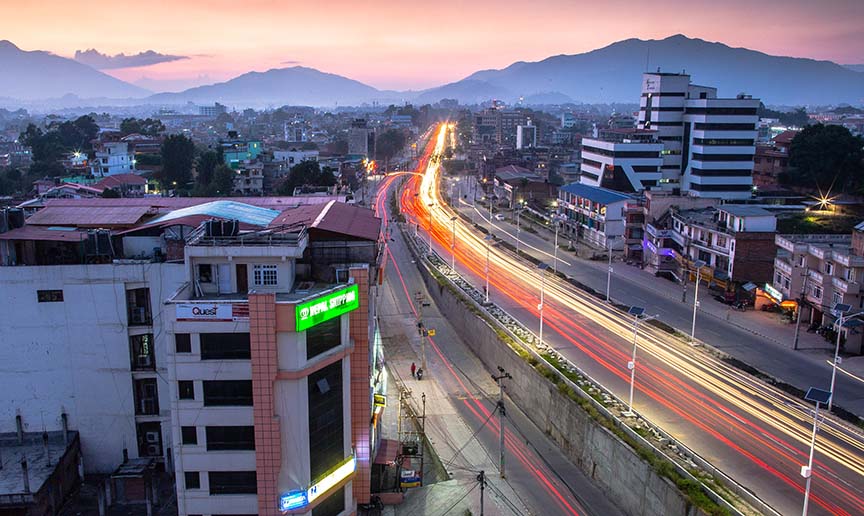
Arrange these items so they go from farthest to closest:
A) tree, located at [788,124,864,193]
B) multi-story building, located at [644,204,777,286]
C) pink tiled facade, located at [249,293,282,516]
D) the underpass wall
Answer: tree, located at [788,124,864,193] → multi-story building, located at [644,204,777,286] → the underpass wall → pink tiled facade, located at [249,293,282,516]

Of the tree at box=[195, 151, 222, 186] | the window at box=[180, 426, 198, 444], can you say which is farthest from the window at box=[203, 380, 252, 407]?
the tree at box=[195, 151, 222, 186]

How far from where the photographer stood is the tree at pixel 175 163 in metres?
81.3

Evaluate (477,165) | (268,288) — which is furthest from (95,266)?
(477,165)

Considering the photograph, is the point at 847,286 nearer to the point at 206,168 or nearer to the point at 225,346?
the point at 225,346

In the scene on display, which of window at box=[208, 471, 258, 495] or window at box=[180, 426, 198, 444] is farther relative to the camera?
window at box=[208, 471, 258, 495]

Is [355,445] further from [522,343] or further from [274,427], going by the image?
[522,343]

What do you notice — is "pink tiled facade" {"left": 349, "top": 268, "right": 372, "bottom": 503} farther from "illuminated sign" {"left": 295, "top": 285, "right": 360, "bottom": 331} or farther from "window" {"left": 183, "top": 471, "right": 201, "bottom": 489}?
"window" {"left": 183, "top": 471, "right": 201, "bottom": 489}

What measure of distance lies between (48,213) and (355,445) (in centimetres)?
1855

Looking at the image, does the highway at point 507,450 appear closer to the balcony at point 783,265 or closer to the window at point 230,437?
the window at point 230,437

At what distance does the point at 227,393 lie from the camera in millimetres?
19812

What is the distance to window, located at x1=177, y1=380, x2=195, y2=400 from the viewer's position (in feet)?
64.3

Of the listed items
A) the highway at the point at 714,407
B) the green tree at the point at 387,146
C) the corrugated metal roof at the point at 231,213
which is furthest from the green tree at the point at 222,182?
the green tree at the point at 387,146

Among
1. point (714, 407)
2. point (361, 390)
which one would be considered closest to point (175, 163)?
point (361, 390)

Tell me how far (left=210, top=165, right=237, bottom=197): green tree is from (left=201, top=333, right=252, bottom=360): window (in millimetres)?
59282
